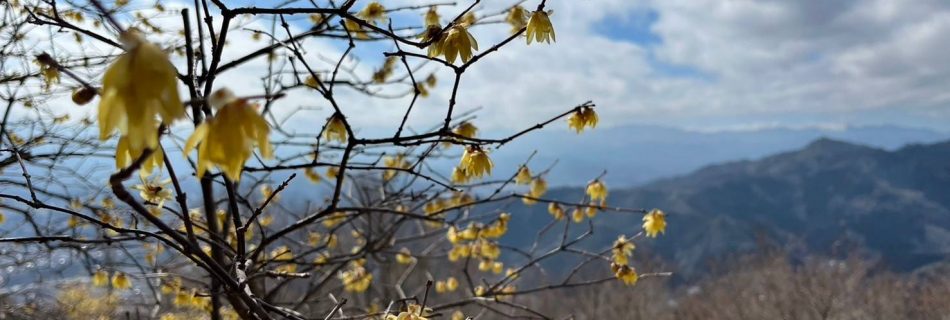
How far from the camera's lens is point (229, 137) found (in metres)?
0.71

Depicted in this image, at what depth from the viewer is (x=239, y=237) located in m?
1.30

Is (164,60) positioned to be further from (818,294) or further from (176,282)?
(818,294)

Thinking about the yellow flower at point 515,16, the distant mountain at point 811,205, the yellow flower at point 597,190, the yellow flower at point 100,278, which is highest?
the distant mountain at point 811,205

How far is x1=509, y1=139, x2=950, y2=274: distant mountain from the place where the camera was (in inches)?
3484

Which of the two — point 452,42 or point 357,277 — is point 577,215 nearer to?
point 357,277

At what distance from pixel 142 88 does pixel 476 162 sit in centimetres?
118

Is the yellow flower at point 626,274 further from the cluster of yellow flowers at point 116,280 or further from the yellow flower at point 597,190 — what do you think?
the cluster of yellow flowers at point 116,280

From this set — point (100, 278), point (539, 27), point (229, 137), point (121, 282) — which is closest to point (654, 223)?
point (539, 27)

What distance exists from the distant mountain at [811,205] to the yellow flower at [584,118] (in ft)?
272

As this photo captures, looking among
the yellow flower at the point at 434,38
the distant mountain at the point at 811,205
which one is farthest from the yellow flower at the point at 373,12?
the distant mountain at the point at 811,205

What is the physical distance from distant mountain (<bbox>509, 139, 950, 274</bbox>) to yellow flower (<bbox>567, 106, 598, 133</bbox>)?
82.8 metres

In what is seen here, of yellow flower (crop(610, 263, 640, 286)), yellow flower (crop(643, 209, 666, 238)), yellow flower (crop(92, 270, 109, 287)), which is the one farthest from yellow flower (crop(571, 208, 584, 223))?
yellow flower (crop(92, 270, 109, 287))

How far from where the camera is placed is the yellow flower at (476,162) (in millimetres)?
1748

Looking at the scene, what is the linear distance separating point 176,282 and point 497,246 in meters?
2.00
